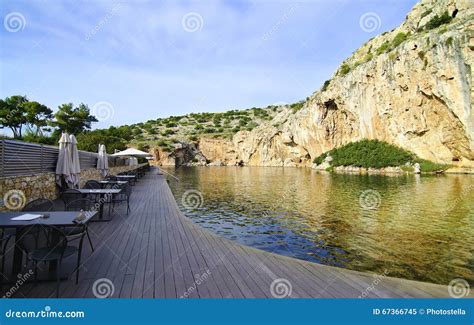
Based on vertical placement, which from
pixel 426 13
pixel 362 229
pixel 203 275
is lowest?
pixel 362 229

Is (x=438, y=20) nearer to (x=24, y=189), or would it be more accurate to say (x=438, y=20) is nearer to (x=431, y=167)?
(x=431, y=167)

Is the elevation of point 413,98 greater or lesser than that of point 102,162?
greater

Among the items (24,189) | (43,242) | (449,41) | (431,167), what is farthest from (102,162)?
(431,167)

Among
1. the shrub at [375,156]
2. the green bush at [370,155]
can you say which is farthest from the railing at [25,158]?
the green bush at [370,155]

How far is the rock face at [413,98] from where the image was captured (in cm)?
2720

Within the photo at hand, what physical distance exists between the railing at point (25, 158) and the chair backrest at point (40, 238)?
11.7 feet

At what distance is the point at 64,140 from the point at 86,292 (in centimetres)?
656

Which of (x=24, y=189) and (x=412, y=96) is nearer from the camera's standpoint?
(x=24, y=189)

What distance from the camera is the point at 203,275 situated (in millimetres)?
3850

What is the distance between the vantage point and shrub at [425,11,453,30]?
3369 cm

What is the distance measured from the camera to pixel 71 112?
39.5 meters

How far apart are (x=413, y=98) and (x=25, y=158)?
37.1 meters

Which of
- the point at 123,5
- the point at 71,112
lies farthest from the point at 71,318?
the point at 71,112

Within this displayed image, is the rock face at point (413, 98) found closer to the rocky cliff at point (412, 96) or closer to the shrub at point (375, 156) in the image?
the rocky cliff at point (412, 96)
